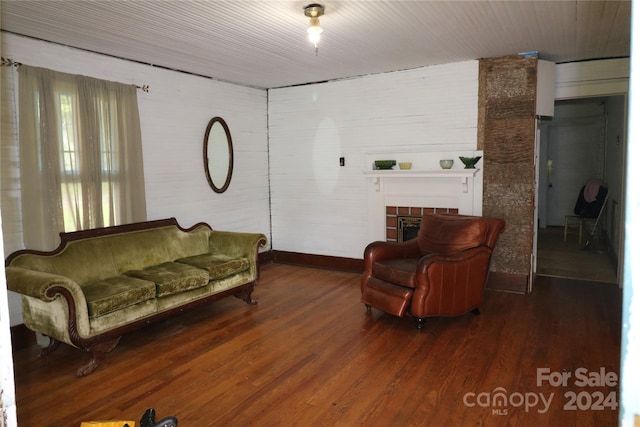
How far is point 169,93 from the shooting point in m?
4.93

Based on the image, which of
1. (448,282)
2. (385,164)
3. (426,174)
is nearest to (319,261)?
(385,164)

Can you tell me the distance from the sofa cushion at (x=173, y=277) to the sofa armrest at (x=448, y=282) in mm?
1908

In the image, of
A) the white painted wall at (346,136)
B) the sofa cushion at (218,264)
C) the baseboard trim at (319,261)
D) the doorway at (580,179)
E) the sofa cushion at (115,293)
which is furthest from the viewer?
the baseboard trim at (319,261)

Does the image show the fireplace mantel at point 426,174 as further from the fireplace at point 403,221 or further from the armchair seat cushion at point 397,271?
the armchair seat cushion at point 397,271

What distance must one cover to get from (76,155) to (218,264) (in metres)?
1.60

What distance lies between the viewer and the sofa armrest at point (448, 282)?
368cm

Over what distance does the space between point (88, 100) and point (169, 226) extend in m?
1.45

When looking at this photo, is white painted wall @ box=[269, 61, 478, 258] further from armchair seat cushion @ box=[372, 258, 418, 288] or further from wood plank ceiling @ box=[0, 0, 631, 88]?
armchair seat cushion @ box=[372, 258, 418, 288]

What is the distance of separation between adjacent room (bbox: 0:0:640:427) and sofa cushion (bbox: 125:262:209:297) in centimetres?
2

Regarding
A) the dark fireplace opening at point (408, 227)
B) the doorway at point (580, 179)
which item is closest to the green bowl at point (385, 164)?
the dark fireplace opening at point (408, 227)

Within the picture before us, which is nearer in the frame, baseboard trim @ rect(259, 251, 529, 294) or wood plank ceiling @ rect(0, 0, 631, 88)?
wood plank ceiling @ rect(0, 0, 631, 88)

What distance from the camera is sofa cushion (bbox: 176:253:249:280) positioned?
416cm

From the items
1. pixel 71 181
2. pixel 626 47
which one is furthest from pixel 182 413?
pixel 626 47

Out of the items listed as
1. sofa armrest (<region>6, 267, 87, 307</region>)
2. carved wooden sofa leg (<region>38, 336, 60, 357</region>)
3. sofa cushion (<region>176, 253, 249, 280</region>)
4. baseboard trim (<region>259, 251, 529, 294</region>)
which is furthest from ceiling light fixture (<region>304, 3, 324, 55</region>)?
baseboard trim (<region>259, 251, 529, 294</region>)
